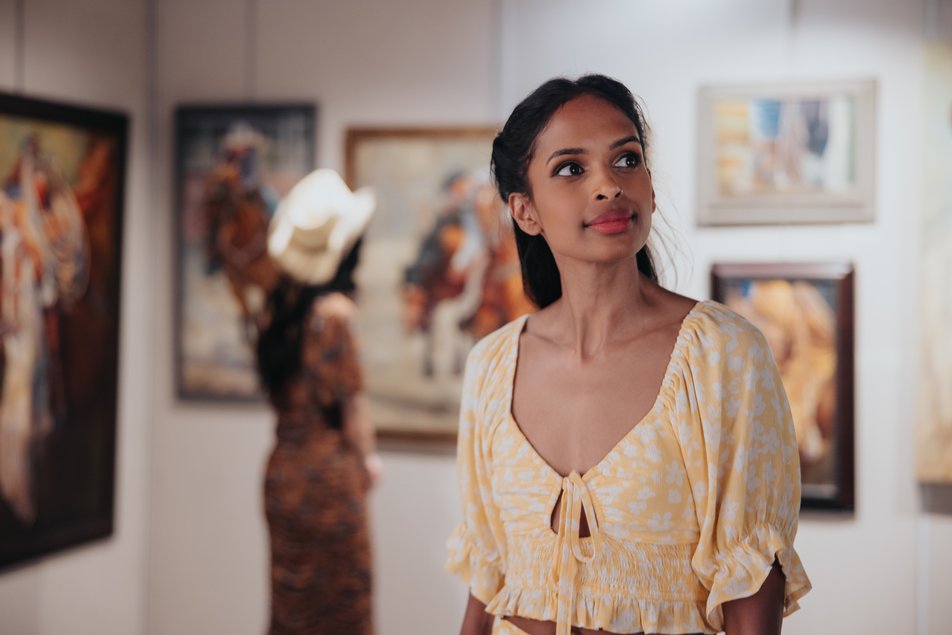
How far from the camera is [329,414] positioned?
309cm

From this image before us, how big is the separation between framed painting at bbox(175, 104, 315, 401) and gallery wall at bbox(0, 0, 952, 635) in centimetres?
7

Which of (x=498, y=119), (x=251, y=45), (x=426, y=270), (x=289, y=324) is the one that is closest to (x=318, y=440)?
(x=289, y=324)

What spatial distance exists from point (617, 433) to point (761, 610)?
11.4 inches

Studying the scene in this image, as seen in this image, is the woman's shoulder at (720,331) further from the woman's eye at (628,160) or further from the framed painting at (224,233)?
the framed painting at (224,233)

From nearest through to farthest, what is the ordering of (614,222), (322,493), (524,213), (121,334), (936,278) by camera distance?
(614,222)
(524,213)
(936,278)
(322,493)
(121,334)

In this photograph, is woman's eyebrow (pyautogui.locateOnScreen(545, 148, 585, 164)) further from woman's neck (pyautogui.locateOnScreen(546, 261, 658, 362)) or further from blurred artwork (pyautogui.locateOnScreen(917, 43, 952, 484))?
blurred artwork (pyautogui.locateOnScreen(917, 43, 952, 484))

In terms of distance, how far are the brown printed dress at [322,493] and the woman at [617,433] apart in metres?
1.49

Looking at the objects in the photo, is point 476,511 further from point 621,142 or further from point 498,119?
point 498,119

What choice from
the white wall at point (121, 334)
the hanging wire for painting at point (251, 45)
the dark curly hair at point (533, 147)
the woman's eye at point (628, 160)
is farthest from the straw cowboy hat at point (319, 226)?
the woman's eye at point (628, 160)

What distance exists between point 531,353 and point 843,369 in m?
1.42

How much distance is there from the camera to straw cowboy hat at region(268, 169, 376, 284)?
3113mm

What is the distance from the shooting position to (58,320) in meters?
3.20

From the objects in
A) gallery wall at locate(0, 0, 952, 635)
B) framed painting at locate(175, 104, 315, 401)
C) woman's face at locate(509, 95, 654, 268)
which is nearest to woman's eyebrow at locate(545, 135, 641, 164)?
woman's face at locate(509, 95, 654, 268)

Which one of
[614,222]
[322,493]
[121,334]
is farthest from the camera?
[121,334]
